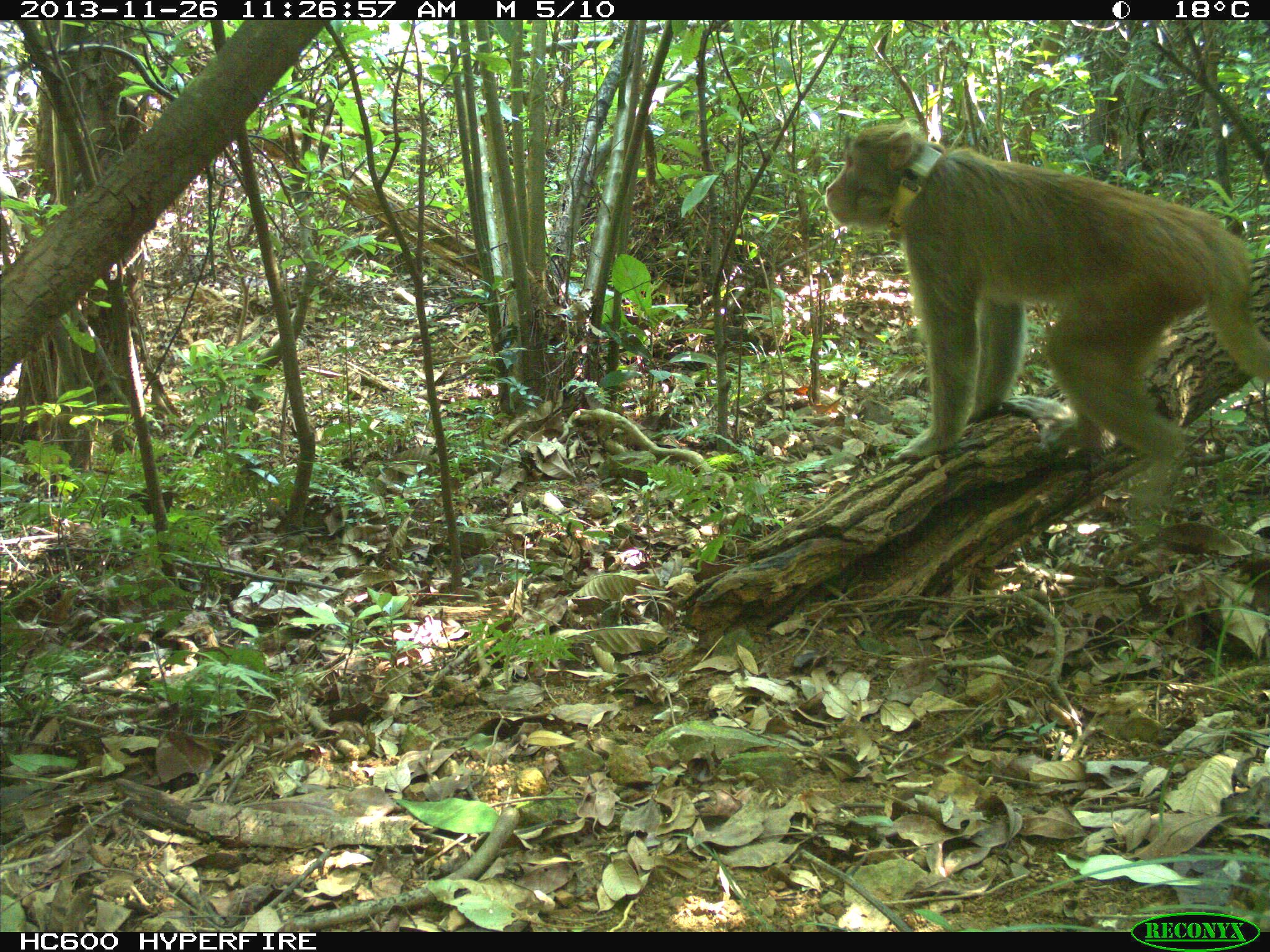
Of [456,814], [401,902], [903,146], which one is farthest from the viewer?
[903,146]

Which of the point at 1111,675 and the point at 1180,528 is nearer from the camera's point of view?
the point at 1111,675

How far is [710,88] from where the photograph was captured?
5.81 m

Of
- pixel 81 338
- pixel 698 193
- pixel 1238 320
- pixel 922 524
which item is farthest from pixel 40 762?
pixel 1238 320

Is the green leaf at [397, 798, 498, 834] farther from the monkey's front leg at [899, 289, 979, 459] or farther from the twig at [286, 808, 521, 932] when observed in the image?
the monkey's front leg at [899, 289, 979, 459]

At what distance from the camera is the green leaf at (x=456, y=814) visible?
260cm

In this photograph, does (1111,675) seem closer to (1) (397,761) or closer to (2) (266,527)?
(1) (397,761)

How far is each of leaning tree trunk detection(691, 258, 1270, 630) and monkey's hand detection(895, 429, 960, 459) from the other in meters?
0.18

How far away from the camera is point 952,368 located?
14.2 feet

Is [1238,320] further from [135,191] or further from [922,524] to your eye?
[135,191]

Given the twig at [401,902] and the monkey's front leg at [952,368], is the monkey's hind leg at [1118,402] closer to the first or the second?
the monkey's front leg at [952,368]

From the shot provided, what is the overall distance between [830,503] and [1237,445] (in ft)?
8.33
